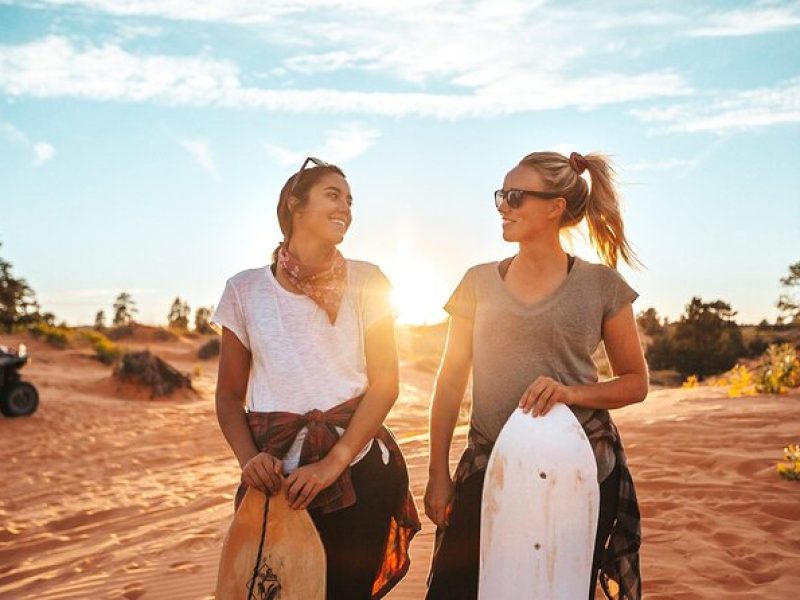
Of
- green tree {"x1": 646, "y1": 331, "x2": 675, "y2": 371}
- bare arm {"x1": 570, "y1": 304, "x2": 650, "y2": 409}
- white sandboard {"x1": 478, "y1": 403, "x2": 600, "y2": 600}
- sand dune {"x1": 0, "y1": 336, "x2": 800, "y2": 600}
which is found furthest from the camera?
green tree {"x1": 646, "y1": 331, "x2": 675, "y2": 371}

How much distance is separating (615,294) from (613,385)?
305 millimetres

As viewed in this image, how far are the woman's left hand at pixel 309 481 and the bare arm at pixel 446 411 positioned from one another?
38 centimetres

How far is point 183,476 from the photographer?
31.0 ft

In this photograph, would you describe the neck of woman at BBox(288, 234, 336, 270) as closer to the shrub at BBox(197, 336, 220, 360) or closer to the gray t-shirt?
the gray t-shirt

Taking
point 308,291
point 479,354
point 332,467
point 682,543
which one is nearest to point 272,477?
point 332,467

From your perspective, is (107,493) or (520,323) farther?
(107,493)

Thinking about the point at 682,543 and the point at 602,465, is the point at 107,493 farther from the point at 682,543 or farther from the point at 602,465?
the point at 602,465

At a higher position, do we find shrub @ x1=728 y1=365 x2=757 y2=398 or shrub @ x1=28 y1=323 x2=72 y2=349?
shrub @ x1=28 y1=323 x2=72 y2=349

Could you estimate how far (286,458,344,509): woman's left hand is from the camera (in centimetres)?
244

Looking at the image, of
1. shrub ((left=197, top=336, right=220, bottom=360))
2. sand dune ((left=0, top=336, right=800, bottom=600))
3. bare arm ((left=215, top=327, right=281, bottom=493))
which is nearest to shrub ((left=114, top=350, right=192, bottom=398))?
sand dune ((left=0, top=336, right=800, bottom=600))

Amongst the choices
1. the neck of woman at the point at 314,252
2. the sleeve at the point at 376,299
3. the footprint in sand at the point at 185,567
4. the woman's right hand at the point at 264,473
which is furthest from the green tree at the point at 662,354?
the woman's right hand at the point at 264,473

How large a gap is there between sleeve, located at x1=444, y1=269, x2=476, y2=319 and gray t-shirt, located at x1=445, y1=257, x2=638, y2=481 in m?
0.05

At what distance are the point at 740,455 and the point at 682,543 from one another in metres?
2.64

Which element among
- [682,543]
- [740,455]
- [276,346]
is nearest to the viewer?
[276,346]
